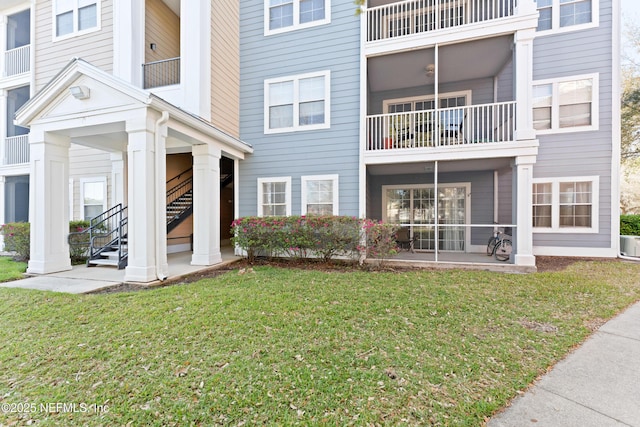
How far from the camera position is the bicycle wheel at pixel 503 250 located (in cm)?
787

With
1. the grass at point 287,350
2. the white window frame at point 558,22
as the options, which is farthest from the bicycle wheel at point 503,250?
the white window frame at point 558,22

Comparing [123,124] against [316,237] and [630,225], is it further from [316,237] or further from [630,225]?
[630,225]

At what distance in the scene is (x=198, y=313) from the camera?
12.6 ft

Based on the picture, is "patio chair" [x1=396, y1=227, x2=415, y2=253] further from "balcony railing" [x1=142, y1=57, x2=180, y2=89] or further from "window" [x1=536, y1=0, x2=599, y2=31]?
"balcony railing" [x1=142, y1=57, x2=180, y2=89]

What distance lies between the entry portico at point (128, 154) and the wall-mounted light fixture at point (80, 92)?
0.02 metres

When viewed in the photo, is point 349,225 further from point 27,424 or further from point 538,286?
point 27,424

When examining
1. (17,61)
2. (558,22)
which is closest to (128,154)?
(17,61)

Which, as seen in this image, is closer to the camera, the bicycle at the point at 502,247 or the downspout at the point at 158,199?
→ the downspout at the point at 158,199

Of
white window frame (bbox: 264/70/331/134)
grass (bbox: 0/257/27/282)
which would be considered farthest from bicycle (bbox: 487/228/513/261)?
grass (bbox: 0/257/27/282)

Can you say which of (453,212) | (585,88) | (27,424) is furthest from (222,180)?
(585,88)

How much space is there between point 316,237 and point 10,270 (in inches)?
284

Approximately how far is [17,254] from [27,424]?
381 inches

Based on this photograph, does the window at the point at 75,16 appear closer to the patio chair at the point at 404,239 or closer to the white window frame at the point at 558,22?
the patio chair at the point at 404,239

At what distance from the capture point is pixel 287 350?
2910 millimetres
